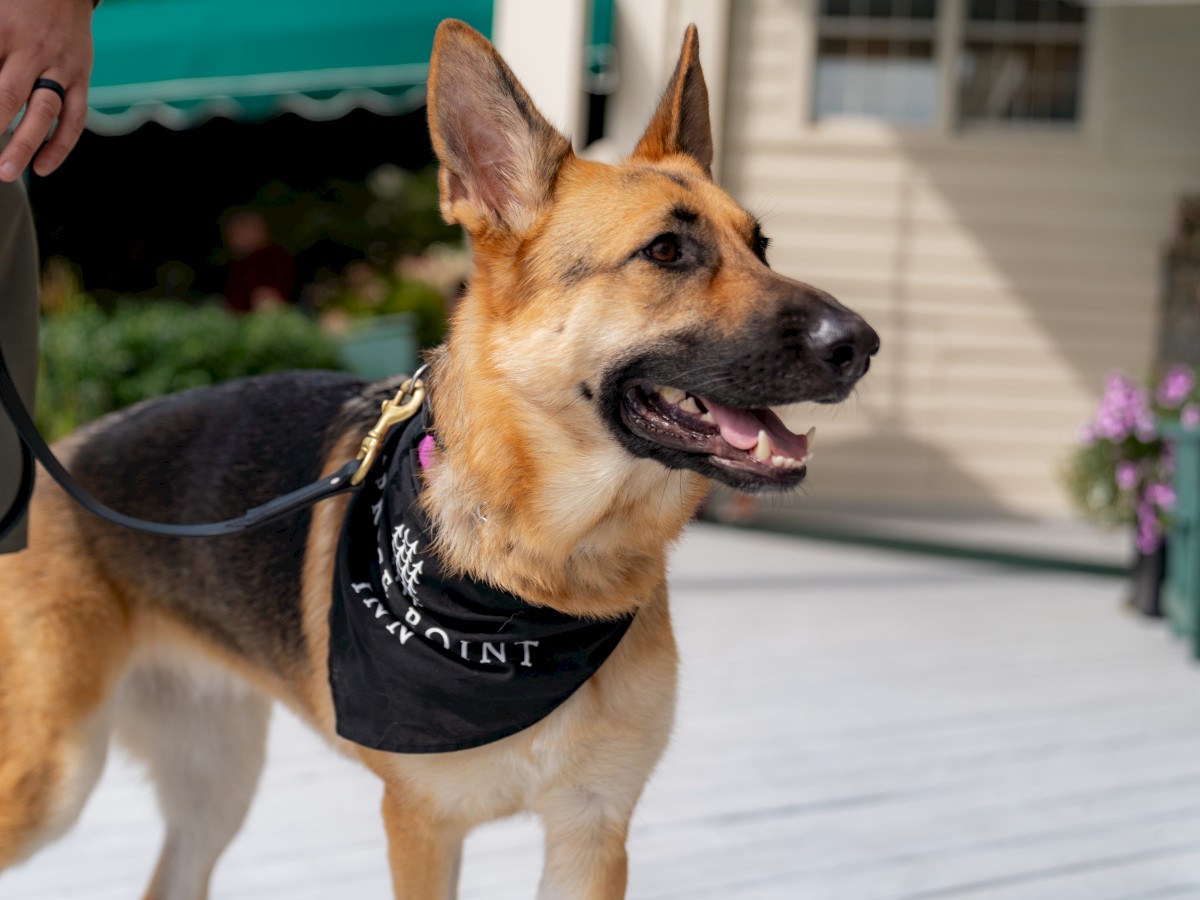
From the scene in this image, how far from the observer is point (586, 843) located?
2.27m

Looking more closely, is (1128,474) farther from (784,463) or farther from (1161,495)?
(784,463)

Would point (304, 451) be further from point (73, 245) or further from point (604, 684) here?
point (73, 245)

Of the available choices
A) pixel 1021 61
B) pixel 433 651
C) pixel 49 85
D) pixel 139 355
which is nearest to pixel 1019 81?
pixel 1021 61

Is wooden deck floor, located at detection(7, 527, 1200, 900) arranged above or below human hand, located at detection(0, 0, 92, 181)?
below

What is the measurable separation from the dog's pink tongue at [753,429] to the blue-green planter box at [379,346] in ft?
20.0

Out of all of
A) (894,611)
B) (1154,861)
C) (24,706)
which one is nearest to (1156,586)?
(894,611)

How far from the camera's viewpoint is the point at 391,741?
87.4 inches

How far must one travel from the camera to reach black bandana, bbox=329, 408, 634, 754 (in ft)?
7.21

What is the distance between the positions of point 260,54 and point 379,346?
203cm

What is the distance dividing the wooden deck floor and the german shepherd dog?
2.02 ft

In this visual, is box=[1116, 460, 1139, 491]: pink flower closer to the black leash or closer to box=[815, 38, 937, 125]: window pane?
box=[815, 38, 937, 125]: window pane

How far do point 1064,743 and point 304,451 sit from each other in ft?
9.32

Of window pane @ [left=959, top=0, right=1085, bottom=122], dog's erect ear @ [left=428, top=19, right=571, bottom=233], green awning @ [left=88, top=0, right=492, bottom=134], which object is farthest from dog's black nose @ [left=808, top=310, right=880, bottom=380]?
window pane @ [left=959, top=0, right=1085, bottom=122]

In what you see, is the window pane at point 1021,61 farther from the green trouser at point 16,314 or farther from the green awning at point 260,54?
the green trouser at point 16,314
